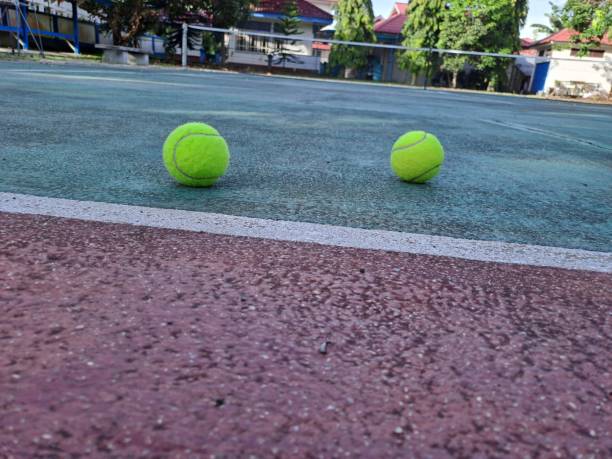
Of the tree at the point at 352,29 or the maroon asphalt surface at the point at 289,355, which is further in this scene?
the tree at the point at 352,29

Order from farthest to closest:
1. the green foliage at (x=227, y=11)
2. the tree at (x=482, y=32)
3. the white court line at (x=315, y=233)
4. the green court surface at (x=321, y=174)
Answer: the tree at (x=482, y=32)
the green foliage at (x=227, y=11)
the green court surface at (x=321, y=174)
the white court line at (x=315, y=233)

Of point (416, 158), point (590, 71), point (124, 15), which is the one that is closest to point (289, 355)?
point (416, 158)

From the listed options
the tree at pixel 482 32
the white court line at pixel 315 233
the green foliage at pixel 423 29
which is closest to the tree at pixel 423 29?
the green foliage at pixel 423 29

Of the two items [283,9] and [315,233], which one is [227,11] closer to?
[283,9]

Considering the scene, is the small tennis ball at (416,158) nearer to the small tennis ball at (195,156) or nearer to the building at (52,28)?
the small tennis ball at (195,156)

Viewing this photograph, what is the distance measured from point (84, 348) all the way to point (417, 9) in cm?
3542

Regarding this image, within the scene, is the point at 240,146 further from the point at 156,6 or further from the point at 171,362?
the point at 156,6

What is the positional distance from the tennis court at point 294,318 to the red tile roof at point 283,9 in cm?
3316

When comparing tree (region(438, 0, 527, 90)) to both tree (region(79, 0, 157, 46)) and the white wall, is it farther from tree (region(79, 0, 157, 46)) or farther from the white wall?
tree (region(79, 0, 157, 46))

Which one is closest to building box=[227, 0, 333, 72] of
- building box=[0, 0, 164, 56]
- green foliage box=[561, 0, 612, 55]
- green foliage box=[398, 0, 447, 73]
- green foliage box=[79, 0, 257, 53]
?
green foliage box=[79, 0, 257, 53]

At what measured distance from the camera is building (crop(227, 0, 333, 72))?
3300 centimetres

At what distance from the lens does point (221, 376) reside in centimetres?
93

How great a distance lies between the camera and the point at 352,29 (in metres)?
34.0

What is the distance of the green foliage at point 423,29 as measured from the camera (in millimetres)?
31688
